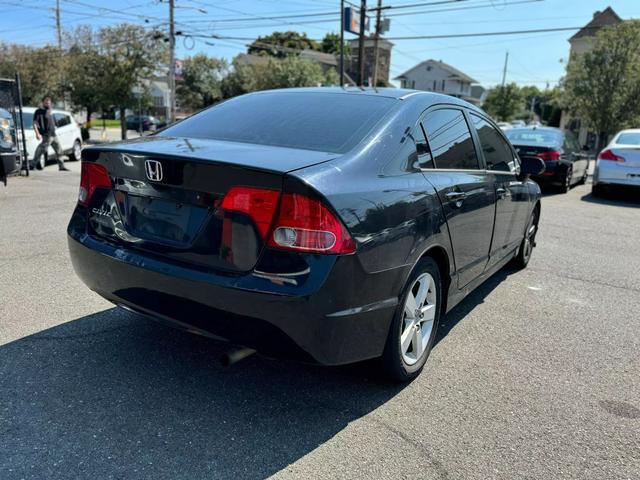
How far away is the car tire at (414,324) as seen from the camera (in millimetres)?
2814

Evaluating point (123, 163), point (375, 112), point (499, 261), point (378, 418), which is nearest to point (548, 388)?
point (378, 418)

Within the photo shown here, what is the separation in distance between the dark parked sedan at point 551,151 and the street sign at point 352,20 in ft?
55.8

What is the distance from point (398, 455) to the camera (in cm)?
244

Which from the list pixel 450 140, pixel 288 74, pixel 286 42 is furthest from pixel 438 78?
pixel 450 140

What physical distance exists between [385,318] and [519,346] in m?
1.58

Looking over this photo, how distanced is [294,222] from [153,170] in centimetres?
82

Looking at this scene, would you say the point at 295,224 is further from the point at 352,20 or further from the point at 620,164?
the point at 352,20

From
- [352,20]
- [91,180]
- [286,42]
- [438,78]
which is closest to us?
[91,180]

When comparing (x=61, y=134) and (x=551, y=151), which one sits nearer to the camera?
(x=551, y=151)

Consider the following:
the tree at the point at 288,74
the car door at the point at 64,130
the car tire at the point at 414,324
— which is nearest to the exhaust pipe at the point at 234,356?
the car tire at the point at 414,324

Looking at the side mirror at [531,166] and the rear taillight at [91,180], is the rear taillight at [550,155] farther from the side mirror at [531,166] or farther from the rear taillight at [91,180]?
the rear taillight at [91,180]

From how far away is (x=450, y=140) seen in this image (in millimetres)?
3572

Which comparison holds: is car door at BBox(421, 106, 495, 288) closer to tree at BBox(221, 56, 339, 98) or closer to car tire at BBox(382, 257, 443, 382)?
car tire at BBox(382, 257, 443, 382)

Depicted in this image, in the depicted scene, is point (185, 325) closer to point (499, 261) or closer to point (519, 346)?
point (519, 346)
